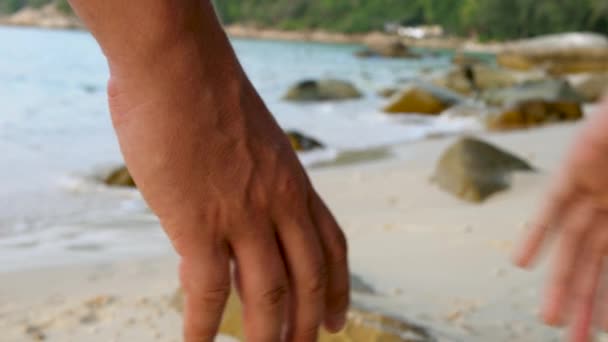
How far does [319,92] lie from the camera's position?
10.9 metres

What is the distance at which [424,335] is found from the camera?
1.67 meters

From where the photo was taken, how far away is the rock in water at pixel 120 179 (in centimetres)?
429

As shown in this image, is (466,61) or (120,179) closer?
(120,179)

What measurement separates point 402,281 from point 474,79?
12.8 meters

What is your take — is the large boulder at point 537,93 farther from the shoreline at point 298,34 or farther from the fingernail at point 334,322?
the shoreline at point 298,34

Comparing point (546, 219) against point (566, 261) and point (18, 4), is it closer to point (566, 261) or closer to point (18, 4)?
point (566, 261)

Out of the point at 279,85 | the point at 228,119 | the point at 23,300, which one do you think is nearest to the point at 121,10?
the point at 228,119

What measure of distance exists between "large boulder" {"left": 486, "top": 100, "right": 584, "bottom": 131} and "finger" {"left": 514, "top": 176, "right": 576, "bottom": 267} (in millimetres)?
6543

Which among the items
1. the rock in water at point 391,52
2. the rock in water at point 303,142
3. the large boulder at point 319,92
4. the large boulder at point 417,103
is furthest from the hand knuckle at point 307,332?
the rock in water at point 391,52

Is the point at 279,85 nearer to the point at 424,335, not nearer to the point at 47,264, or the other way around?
the point at 47,264

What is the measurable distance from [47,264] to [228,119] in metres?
2.00

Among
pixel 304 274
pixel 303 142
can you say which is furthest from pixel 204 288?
pixel 303 142

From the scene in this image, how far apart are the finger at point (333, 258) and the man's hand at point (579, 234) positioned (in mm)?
484

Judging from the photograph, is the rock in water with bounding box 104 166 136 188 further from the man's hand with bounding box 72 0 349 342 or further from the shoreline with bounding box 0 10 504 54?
the shoreline with bounding box 0 10 504 54
